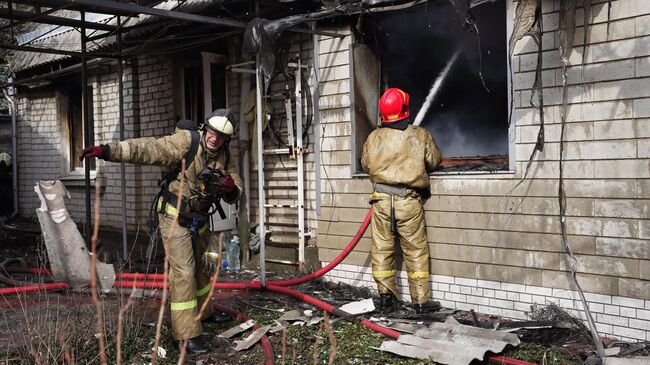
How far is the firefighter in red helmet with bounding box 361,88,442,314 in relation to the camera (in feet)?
19.2

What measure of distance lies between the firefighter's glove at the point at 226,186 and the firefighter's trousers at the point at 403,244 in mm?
1612

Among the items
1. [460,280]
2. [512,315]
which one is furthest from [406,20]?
[512,315]

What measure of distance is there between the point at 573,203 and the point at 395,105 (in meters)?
1.91

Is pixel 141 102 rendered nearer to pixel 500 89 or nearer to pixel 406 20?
pixel 406 20

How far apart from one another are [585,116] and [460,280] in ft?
6.52

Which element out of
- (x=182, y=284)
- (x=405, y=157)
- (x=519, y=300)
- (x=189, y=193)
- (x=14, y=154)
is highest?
(x=14, y=154)

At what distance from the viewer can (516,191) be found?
5434mm

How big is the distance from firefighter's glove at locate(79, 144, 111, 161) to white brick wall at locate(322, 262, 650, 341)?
3.34 metres

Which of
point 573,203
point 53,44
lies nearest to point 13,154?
point 53,44

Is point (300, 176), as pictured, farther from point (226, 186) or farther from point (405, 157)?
point (226, 186)

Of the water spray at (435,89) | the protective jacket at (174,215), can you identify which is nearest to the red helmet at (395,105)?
the water spray at (435,89)

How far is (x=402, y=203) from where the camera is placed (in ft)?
19.2

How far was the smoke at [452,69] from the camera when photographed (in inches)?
238

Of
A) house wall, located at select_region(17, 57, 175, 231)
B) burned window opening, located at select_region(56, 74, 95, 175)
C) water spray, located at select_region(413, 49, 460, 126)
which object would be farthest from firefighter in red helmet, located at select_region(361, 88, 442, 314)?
burned window opening, located at select_region(56, 74, 95, 175)
